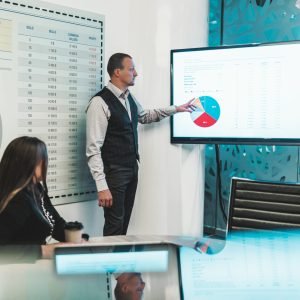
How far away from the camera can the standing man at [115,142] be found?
281 cm

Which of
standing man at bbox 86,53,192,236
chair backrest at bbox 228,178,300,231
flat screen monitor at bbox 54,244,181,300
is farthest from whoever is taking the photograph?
standing man at bbox 86,53,192,236

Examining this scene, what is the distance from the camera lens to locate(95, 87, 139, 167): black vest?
112 inches

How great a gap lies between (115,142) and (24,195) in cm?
137

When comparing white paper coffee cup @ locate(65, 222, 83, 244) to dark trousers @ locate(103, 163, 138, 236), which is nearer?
white paper coffee cup @ locate(65, 222, 83, 244)

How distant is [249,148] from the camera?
374cm

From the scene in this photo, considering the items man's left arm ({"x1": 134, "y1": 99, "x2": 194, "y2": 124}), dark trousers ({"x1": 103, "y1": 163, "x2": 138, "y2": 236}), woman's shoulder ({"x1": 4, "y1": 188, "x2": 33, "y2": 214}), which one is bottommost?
dark trousers ({"x1": 103, "y1": 163, "x2": 138, "y2": 236})

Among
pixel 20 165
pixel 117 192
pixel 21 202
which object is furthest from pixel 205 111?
pixel 21 202

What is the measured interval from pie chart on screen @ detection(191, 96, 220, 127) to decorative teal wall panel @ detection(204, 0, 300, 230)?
762 mm

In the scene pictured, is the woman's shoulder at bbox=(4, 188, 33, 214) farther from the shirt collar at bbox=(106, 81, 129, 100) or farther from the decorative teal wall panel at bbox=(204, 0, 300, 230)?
the decorative teal wall panel at bbox=(204, 0, 300, 230)

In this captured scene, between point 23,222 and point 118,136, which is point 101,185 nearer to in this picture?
point 118,136

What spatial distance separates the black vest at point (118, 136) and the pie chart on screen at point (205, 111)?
469 mm

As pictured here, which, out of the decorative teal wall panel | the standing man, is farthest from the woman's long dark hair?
the decorative teal wall panel

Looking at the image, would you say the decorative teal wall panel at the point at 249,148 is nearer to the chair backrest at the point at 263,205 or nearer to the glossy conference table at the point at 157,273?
the chair backrest at the point at 263,205

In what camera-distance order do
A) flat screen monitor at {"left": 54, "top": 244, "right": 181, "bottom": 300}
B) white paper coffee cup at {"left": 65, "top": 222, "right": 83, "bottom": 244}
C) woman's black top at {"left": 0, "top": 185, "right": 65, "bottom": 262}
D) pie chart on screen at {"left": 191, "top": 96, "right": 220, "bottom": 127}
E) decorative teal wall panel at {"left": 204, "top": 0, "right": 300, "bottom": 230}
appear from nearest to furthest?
flat screen monitor at {"left": 54, "top": 244, "right": 181, "bottom": 300}, white paper coffee cup at {"left": 65, "top": 222, "right": 83, "bottom": 244}, woman's black top at {"left": 0, "top": 185, "right": 65, "bottom": 262}, pie chart on screen at {"left": 191, "top": 96, "right": 220, "bottom": 127}, decorative teal wall panel at {"left": 204, "top": 0, "right": 300, "bottom": 230}
